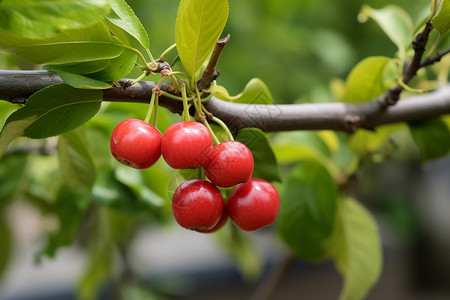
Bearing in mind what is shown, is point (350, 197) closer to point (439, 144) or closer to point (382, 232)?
point (439, 144)

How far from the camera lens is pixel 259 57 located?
195 centimetres

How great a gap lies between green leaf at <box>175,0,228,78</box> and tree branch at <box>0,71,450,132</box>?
48 mm

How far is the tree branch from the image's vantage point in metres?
0.48

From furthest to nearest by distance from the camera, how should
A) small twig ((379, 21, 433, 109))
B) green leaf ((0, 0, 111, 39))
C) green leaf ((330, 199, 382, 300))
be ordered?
1. green leaf ((330, 199, 382, 300))
2. small twig ((379, 21, 433, 109))
3. green leaf ((0, 0, 111, 39))

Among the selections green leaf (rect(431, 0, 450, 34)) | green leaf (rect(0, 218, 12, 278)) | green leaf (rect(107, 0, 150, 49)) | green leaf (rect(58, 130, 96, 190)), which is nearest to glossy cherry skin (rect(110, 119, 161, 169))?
green leaf (rect(107, 0, 150, 49))

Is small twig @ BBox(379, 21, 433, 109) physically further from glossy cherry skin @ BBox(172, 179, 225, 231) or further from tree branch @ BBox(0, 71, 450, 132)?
glossy cherry skin @ BBox(172, 179, 225, 231)

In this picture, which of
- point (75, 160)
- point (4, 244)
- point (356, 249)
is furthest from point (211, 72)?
point (4, 244)

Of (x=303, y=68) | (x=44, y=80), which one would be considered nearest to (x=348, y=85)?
(x=44, y=80)

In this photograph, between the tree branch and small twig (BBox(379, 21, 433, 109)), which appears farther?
small twig (BBox(379, 21, 433, 109))

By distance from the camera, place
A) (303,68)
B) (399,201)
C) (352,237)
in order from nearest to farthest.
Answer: (352,237) < (303,68) < (399,201)

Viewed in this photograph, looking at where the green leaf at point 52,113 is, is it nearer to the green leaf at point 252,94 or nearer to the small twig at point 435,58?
the green leaf at point 252,94

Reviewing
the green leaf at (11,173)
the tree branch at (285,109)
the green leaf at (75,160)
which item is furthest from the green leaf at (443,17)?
the green leaf at (11,173)

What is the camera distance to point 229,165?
1.47 feet

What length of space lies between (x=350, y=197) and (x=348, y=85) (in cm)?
30
